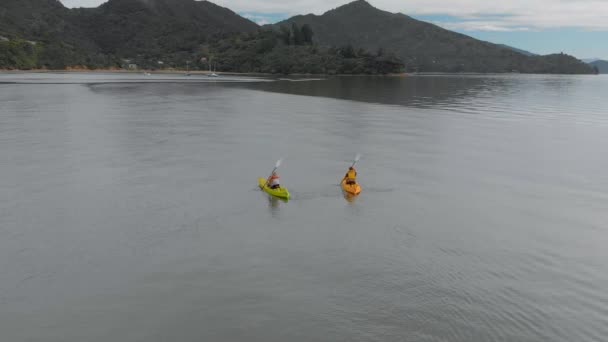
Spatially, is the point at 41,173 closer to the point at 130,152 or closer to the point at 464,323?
the point at 130,152

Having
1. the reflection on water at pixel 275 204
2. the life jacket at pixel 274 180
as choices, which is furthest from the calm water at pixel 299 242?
the life jacket at pixel 274 180

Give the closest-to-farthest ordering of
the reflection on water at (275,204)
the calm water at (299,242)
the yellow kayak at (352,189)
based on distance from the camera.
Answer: the calm water at (299,242)
the reflection on water at (275,204)
the yellow kayak at (352,189)

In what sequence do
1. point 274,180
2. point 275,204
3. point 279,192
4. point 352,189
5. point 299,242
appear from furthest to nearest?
point 352,189 → point 274,180 → point 279,192 → point 275,204 → point 299,242

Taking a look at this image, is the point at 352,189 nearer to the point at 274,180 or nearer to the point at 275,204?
the point at 274,180

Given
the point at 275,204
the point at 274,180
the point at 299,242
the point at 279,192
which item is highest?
the point at 274,180

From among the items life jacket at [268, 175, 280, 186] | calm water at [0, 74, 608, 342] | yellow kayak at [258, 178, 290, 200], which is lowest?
calm water at [0, 74, 608, 342]

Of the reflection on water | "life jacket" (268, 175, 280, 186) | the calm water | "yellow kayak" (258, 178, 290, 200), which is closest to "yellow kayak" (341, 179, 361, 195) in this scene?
the calm water

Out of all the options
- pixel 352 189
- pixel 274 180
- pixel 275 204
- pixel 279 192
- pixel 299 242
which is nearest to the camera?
pixel 299 242

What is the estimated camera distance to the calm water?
707 inches

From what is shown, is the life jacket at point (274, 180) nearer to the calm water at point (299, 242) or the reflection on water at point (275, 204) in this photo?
the reflection on water at point (275, 204)

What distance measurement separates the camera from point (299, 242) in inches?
1012

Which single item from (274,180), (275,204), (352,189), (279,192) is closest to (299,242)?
(275,204)

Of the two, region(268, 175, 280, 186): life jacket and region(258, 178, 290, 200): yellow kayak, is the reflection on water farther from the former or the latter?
region(268, 175, 280, 186): life jacket

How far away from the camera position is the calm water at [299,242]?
17969mm
